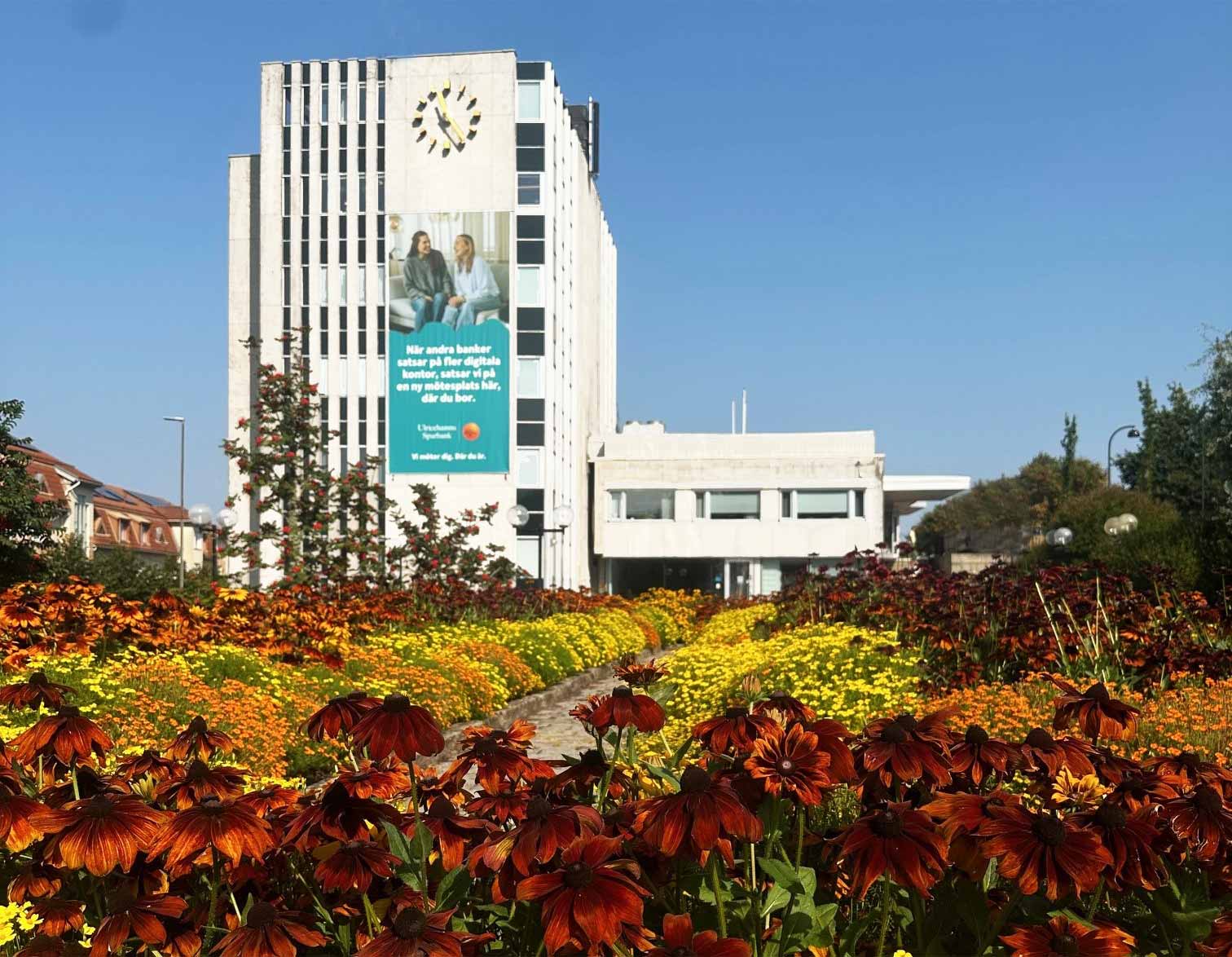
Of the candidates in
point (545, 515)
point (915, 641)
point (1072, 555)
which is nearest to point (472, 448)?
point (545, 515)

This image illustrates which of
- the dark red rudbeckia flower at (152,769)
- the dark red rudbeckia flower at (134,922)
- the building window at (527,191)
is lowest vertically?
the dark red rudbeckia flower at (134,922)

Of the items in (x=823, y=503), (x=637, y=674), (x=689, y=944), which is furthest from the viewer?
(x=823, y=503)

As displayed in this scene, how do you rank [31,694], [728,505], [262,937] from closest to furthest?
1. [262,937]
2. [31,694]
3. [728,505]

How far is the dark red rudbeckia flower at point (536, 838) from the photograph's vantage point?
2.11 m

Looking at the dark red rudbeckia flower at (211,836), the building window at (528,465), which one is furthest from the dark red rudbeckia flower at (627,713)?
the building window at (528,465)

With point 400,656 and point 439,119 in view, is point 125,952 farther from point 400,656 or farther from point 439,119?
point 439,119

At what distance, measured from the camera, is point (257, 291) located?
50.2 metres

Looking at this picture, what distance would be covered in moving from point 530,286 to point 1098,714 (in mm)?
43357

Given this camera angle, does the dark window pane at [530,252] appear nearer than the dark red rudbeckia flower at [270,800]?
No

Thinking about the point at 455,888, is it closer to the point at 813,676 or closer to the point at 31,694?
the point at 31,694

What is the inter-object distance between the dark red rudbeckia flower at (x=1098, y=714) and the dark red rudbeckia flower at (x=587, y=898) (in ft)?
4.69

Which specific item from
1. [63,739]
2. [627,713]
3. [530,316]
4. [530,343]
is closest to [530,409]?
[530,343]

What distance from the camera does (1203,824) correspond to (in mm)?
2354

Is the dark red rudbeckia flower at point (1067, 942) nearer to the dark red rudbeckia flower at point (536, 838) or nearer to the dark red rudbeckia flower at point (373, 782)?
the dark red rudbeckia flower at point (536, 838)
